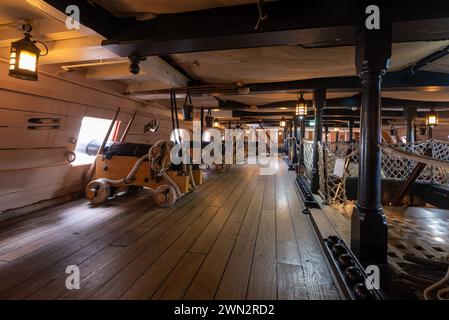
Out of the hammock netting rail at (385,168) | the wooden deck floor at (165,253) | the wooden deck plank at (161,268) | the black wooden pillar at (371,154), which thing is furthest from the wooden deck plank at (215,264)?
the hammock netting rail at (385,168)

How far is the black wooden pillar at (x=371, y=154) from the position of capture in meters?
1.85

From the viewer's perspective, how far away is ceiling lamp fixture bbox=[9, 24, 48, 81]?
200 centimetres

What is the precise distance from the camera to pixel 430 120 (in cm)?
635

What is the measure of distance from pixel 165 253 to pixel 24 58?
6.60ft

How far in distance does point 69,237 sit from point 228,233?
1.59 metres

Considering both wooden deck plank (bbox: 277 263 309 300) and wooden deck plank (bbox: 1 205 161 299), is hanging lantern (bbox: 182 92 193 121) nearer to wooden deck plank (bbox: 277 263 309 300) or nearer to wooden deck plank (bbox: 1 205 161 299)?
wooden deck plank (bbox: 1 205 161 299)

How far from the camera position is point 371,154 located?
6.28 feet

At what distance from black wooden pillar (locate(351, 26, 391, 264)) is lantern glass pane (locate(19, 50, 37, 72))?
269cm

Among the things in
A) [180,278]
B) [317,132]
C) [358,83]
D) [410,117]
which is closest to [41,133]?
[180,278]

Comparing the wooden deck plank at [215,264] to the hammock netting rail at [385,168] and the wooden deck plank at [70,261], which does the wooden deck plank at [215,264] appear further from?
the hammock netting rail at [385,168]

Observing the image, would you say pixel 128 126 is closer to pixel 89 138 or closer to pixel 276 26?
pixel 89 138

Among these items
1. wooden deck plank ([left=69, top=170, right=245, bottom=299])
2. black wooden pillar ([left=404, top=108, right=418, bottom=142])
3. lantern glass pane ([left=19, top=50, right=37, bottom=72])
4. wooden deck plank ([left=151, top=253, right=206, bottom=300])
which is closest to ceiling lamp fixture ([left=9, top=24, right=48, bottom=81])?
lantern glass pane ([left=19, top=50, right=37, bottom=72])

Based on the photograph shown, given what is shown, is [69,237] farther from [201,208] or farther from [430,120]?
[430,120]
